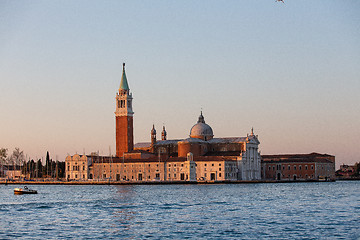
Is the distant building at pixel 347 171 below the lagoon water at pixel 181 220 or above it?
above

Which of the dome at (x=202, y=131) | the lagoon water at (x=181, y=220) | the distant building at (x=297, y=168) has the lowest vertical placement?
the lagoon water at (x=181, y=220)

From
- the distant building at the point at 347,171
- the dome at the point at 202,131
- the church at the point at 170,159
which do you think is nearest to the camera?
the church at the point at 170,159

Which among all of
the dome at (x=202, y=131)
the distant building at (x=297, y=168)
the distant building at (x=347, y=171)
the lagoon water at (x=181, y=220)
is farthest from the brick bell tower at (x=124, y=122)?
the distant building at (x=347, y=171)

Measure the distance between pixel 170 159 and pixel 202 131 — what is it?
23.2 feet

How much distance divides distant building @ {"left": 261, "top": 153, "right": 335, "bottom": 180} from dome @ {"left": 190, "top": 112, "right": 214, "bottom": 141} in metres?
9.95

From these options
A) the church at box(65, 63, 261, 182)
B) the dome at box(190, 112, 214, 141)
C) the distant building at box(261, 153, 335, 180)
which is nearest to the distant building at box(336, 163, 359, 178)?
the distant building at box(261, 153, 335, 180)

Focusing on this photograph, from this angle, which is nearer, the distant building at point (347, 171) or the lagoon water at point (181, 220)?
the lagoon water at point (181, 220)

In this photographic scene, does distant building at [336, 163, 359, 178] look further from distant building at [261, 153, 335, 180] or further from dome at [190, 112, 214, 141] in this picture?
dome at [190, 112, 214, 141]

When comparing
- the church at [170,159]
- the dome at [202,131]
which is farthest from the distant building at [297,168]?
the dome at [202,131]

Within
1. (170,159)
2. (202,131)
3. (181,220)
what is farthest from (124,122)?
(181,220)

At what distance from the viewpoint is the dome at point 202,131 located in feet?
311

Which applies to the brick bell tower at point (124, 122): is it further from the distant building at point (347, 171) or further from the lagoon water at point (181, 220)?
the distant building at point (347, 171)

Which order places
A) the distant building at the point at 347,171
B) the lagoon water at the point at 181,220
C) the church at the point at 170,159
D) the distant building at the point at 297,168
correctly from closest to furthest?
the lagoon water at the point at 181,220, the church at the point at 170,159, the distant building at the point at 297,168, the distant building at the point at 347,171

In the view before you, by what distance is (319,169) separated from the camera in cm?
9731
